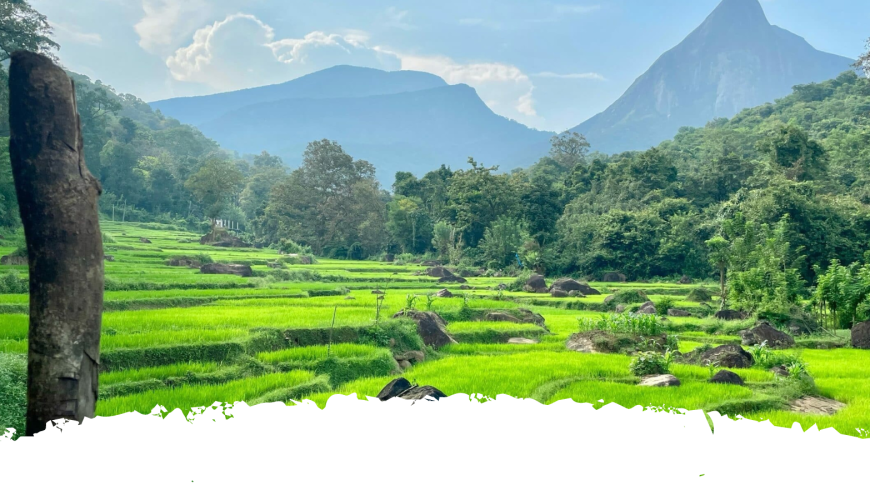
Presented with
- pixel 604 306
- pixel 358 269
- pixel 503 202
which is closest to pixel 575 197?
pixel 503 202

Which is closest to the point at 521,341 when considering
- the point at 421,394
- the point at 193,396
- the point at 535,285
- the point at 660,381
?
the point at 660,381

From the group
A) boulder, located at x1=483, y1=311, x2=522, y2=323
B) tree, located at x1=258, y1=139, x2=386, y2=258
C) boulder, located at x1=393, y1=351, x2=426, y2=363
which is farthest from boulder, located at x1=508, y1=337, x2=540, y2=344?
tree, located at x1=258, y1=139, x2=386, y2=258

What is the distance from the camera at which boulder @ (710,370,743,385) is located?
8641 mm

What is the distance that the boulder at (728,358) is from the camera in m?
10.5

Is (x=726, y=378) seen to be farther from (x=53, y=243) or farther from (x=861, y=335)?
(x=53, y=243)

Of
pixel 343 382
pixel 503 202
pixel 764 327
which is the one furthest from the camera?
pixel 503 202

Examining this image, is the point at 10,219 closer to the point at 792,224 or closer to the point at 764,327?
the point at 764,327

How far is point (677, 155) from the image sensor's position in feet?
187

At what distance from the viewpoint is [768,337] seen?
45.5 ft

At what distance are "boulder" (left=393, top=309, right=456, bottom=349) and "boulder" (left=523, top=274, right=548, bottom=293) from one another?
16.5 m

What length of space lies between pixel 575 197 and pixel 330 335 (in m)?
41.9

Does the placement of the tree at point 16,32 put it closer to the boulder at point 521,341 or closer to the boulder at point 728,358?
the boulder at point 521,341

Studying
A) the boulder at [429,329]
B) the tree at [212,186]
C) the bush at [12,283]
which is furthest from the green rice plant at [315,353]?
the tree at [212,186]

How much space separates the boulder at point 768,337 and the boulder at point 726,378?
5.70 metres
